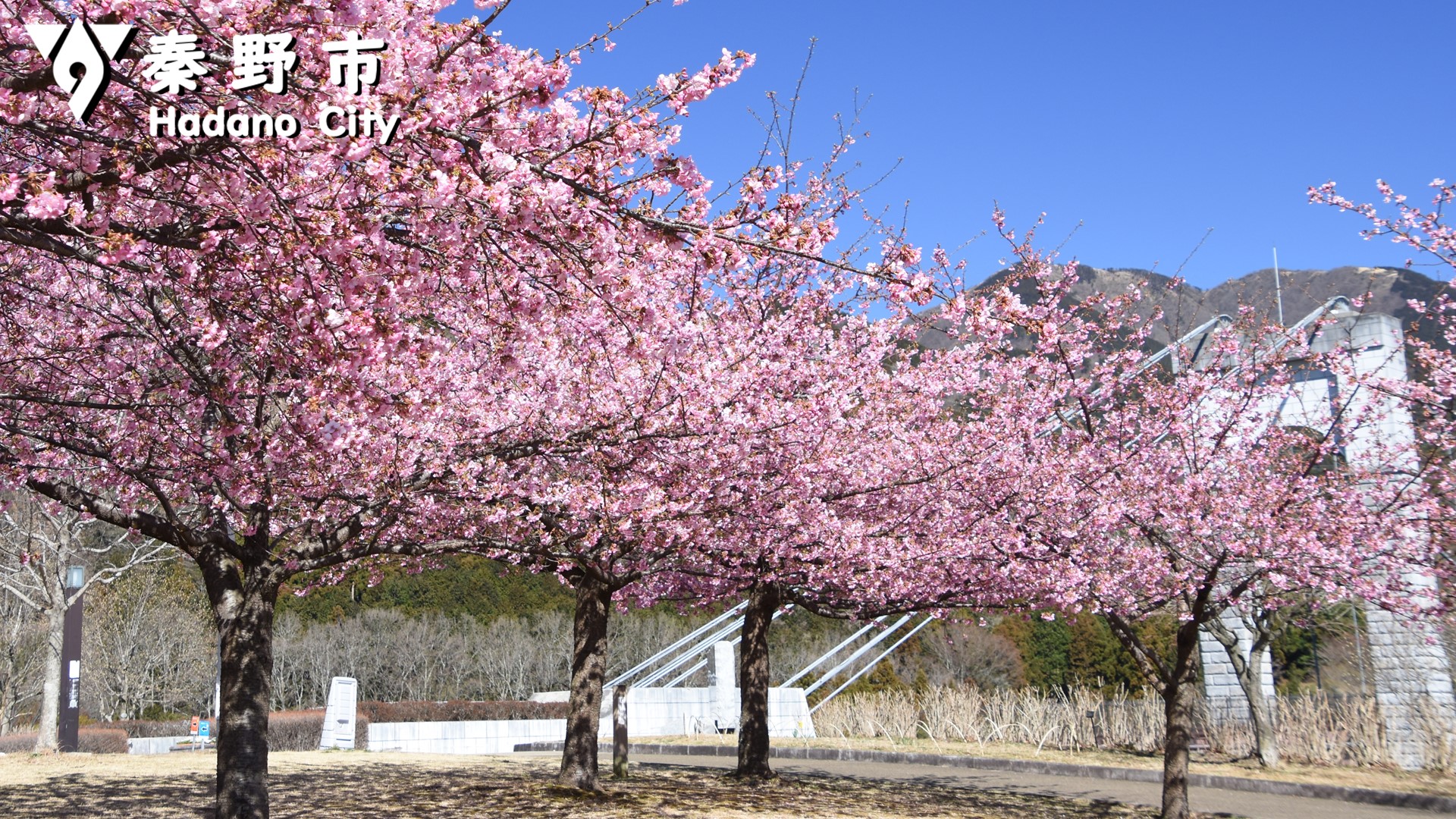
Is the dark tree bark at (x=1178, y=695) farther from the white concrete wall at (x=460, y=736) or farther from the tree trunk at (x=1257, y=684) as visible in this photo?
the white concrete wall at (x=460, y=736)

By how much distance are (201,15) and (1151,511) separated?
8961mm

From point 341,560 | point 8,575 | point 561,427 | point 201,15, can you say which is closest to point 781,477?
point 561,427

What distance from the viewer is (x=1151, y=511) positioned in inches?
401

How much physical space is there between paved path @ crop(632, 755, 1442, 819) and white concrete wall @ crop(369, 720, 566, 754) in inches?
231

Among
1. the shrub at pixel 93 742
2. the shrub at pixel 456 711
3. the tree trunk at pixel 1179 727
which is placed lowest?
the shrub at pixel 456 711

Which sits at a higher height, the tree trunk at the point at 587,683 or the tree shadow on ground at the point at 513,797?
the tree trunk at the point at 587,683

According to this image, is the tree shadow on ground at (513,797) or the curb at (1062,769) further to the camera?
the curb at (1062,769)

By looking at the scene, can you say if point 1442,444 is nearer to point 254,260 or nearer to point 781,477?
point 781,477

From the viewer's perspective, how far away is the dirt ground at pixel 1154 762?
43.8 feet

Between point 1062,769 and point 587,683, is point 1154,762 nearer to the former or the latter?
point 1062,769

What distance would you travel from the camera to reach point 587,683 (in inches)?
450

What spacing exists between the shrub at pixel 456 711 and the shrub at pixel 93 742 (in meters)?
5.56

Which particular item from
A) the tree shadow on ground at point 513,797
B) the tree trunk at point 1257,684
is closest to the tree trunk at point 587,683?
the tree shadow on ground at point 513,797

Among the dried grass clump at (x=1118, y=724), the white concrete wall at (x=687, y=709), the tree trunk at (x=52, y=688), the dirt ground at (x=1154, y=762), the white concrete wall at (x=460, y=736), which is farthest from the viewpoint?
the white concrete wall at (x=687, y=709)
